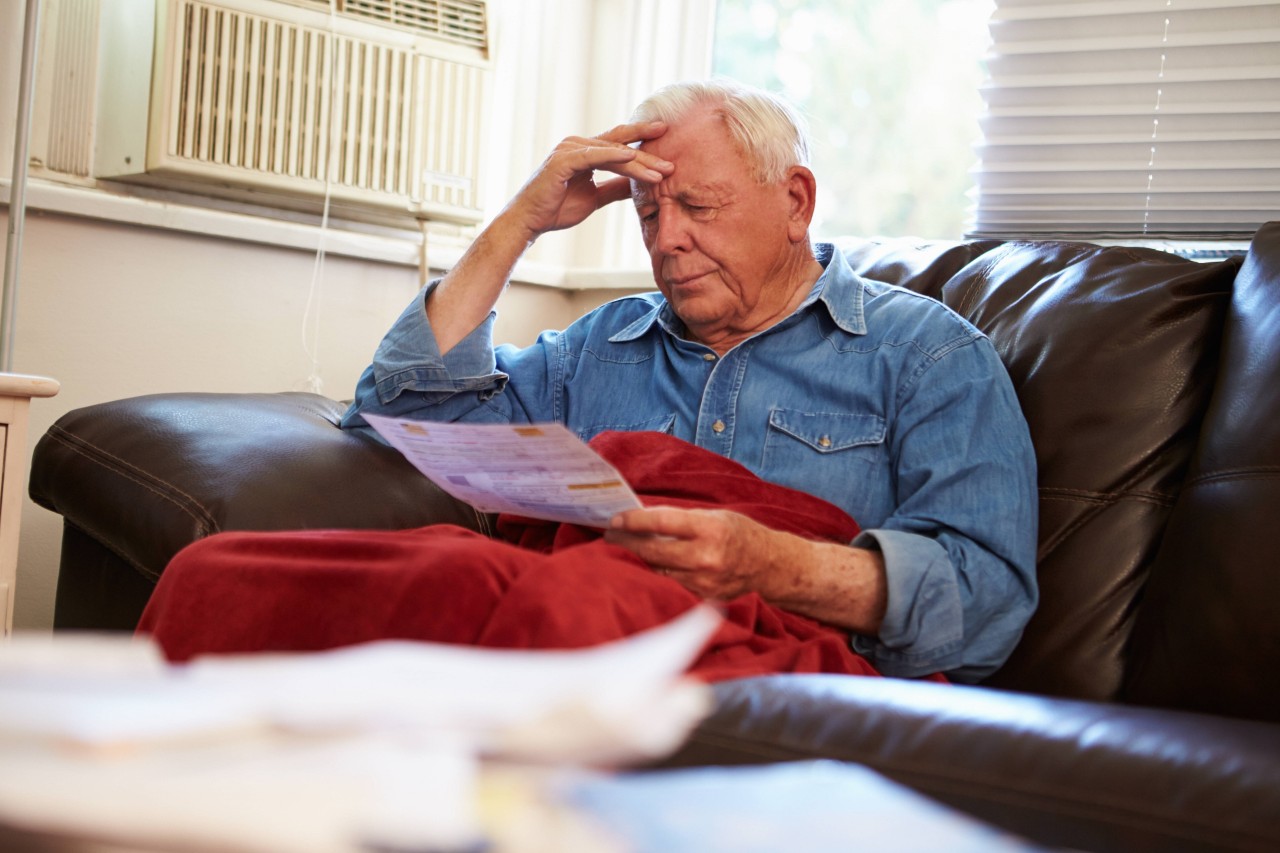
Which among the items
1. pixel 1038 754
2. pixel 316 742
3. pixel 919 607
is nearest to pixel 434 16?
pixel 919 607

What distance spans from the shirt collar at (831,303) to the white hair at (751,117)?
14 cm

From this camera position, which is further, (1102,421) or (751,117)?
(751,117)

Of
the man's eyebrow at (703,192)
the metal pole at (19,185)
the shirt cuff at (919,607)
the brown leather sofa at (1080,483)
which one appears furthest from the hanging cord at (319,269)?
the shirt cuff at (919,607)

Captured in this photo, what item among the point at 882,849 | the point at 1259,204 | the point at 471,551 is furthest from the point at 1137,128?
the point at 882,849

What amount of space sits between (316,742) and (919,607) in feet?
3.13

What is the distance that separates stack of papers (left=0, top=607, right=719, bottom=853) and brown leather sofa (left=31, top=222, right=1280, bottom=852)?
1.51ft

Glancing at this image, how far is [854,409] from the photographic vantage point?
5.00 ft

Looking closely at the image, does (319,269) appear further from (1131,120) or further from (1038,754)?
(1038,754)

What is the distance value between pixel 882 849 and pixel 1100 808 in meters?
0.40

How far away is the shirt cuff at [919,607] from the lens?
1278 mm

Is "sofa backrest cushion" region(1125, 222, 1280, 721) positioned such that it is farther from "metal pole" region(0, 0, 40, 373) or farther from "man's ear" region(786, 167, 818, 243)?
"metal pole" region(0, 0, 40, 373)

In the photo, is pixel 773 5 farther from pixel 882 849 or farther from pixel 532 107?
pixel 882 849

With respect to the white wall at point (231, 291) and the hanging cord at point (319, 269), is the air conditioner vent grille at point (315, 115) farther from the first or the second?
the white wall at point (231, 291)

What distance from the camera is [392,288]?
7.73ft
